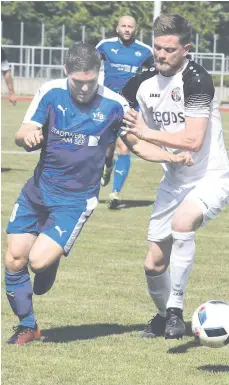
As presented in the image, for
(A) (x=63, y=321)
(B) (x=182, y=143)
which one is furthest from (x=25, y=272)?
(B) (x=182, y=143)

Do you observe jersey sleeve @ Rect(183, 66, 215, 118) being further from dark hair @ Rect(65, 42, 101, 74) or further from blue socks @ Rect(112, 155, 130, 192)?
blue socks @ Rect(112, 155, 130, 192)

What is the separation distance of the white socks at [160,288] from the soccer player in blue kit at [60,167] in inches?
28.6

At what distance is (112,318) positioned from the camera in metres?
8.30

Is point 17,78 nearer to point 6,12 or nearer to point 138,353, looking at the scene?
point 6,12

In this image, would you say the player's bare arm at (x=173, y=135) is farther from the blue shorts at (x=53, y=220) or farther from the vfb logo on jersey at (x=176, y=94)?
the blue shorts at (x=53, y=220)

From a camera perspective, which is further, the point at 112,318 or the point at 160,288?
the point at 112,318

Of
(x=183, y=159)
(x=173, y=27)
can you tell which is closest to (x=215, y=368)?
(x=183, y=159)

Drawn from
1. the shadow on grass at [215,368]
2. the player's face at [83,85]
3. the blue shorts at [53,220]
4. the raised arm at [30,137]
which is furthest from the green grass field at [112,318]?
the player's face at [83,85]

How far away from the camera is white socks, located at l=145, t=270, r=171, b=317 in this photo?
307 inches

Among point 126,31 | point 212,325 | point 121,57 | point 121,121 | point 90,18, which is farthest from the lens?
point 90,18

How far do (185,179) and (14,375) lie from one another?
1915 mm

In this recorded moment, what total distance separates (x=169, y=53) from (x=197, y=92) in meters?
0.33

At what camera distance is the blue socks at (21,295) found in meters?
7.45

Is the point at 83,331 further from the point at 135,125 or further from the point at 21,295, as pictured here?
the point at 135,125
